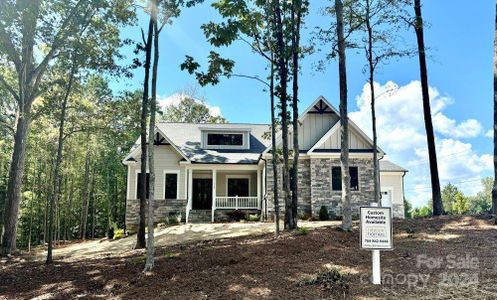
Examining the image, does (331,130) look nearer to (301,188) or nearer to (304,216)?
(301,188)

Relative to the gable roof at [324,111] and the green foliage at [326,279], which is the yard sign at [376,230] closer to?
the green foliage at [326,279]

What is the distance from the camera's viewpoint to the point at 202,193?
20.3 m

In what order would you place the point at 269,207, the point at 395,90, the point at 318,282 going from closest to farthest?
the point at 318,282
the point at 395,90
the point at 269,207

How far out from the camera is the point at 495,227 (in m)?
9.23

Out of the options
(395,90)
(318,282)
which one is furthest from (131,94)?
(395,90)

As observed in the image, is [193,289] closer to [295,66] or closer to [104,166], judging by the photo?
[295,66]

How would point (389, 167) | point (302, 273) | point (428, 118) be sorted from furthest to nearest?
point (389, 167) → point (428, 118) → point (302, 273)

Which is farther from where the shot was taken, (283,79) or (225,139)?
(225,139)

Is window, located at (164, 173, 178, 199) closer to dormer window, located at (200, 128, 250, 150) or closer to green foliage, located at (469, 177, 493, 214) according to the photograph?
dormer window, located at (200, 128, 250, 150)

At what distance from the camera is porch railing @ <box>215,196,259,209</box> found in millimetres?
18906

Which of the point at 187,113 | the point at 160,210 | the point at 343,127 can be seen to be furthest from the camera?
the point at 187,113

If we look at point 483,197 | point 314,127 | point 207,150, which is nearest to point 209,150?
point 207,150

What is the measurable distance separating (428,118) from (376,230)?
32.6 ft

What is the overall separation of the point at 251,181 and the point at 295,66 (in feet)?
31.3
